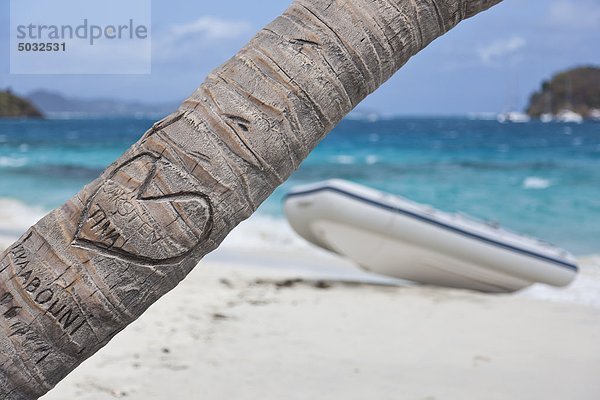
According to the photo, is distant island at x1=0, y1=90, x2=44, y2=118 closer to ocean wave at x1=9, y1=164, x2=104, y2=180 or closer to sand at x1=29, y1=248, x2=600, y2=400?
ocean wave at x1=9, y1=164, x2=104, y2=180

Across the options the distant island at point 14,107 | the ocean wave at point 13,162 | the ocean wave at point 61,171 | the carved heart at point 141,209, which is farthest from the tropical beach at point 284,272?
the distant island at point 14,107

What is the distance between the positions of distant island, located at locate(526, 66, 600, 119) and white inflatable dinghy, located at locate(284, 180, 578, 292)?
211 ft

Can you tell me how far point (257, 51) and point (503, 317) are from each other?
15.1ft

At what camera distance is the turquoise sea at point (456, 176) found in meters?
14.0

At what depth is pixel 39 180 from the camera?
1927cm

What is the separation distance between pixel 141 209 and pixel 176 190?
0.09 m

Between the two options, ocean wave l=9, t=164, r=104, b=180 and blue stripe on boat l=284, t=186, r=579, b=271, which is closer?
blue stripe on boat l=284, t=186, r=579, b=271

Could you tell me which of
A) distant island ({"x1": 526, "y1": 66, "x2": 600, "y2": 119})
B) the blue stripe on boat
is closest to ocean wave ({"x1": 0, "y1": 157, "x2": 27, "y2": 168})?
the blue stripe on boat

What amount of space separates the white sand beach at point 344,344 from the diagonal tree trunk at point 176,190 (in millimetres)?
1893

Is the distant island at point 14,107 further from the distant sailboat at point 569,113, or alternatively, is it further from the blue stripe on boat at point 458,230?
the blue stripe on boat at point 458,230

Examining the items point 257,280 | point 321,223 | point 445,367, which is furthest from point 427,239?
point 445,367

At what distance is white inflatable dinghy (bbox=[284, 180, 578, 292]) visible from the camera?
279 inches

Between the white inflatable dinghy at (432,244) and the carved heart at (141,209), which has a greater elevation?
the carved heart at (141,209)

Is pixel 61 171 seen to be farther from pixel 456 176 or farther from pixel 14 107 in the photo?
pixel 14 107
